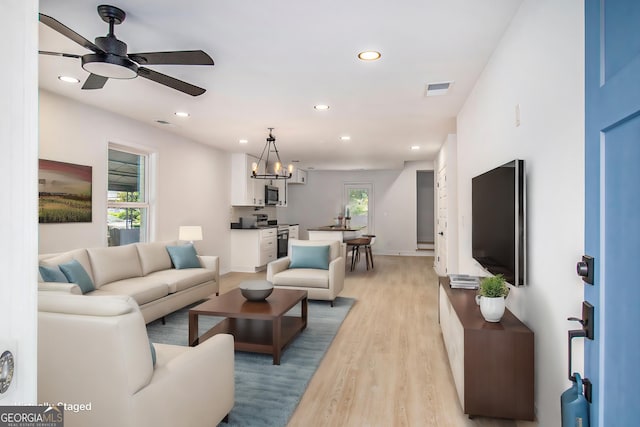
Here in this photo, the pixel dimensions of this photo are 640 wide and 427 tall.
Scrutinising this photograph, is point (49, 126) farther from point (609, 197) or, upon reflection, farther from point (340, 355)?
point (609, 197)

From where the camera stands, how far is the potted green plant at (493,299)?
2.13 m

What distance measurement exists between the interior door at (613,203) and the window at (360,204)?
31.2 ft

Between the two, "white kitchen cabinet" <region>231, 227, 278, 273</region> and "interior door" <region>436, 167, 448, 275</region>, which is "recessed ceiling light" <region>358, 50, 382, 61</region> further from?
"white kitchen cabinet" <region>231, 227, 278, 273</region>

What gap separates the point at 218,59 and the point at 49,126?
2.16 m

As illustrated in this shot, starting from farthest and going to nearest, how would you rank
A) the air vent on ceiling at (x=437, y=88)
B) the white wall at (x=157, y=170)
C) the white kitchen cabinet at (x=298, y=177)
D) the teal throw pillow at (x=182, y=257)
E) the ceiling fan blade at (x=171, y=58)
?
the white kitchen cabinet at (x=298, y=177) → the teal throw pillow at (x=182, y=257) → the white wall at (x=157, y=170) → the air vent on ceiling at (x=437, y=88) → the ceiling fan blade at (x=171, y=58)

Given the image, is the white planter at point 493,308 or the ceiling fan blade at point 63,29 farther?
the white planter at point 493,308

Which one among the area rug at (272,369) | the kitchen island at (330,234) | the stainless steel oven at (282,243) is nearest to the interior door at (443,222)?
the kitchen island at (330,234)

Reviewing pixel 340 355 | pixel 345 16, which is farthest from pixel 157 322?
pixel 345 16

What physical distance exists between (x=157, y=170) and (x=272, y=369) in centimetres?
365

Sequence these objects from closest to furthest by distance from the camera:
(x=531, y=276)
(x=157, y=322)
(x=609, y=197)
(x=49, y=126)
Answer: (x=609, y=197) → (x=531, y=276) → (x=49, y=126) → (x=157, y=322)

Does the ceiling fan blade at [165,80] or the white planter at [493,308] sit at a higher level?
the ceiling fan blade at [165,80]

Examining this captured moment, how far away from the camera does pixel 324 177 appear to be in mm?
11133

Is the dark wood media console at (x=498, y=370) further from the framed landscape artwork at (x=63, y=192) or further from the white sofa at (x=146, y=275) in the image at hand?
the framed landscape artwork at (x=63, y=192)

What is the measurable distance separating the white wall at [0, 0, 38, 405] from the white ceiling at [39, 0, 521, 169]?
167cm
